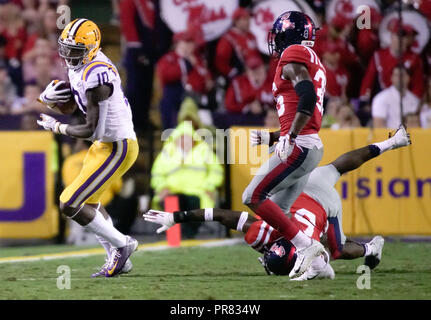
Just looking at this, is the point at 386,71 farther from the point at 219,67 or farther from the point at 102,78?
the point at 102,78

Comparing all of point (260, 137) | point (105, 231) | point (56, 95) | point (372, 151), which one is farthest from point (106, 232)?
point (372, 151)

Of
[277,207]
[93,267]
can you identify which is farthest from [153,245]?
[277,207]

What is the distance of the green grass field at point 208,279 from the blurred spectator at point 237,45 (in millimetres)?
3451

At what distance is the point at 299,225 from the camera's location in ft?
24.7

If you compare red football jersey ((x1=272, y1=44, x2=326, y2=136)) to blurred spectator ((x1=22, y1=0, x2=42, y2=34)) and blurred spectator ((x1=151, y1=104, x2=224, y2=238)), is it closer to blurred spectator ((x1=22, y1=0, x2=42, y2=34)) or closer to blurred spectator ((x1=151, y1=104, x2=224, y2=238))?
blurred spectator ((x1=151, y1=104, x2=224, y2=238))

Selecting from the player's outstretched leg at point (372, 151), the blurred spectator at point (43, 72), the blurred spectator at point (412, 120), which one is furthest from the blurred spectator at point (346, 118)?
the blurred spectator at point (43, 72)

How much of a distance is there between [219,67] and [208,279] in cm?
544

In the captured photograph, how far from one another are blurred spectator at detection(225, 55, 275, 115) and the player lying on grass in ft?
13.7

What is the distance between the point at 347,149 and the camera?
10586 mm

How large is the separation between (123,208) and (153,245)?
0.71m

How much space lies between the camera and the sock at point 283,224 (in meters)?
7.17

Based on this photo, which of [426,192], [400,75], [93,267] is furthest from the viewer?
[400,75]

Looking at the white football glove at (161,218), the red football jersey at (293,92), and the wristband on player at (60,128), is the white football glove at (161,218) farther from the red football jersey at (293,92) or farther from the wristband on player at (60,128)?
the red football jersey at (293,92)
